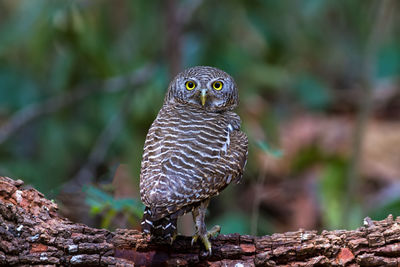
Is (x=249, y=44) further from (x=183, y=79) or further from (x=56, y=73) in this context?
(x=183, y=79)

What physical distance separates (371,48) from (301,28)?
7.54 feet

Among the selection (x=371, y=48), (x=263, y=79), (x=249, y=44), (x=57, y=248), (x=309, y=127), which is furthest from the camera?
(x=249, y=44)

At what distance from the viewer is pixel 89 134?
355 inches

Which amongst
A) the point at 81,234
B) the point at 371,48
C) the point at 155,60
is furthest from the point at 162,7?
the point at 81,234

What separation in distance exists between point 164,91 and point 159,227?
14.5 feet

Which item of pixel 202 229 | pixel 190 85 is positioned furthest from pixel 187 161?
pixel 190 85

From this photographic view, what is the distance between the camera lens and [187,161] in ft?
12.4

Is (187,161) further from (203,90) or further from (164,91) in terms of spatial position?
(164,91)

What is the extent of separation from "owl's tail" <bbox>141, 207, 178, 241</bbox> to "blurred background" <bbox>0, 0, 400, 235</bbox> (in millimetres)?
3293

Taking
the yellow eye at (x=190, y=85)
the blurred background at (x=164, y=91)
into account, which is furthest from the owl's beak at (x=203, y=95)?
the blurred background at (x=164, y=91)

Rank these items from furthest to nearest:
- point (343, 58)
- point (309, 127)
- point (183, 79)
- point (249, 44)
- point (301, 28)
Result: point (343, 58), point (249, 44), point (309, 127), point (301, 28), point (183, 79)

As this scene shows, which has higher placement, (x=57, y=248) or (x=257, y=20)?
(x=257, y=20)

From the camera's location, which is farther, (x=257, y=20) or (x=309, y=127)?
(x=309, y=127)

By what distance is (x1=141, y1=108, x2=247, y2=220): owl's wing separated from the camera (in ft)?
11.8
